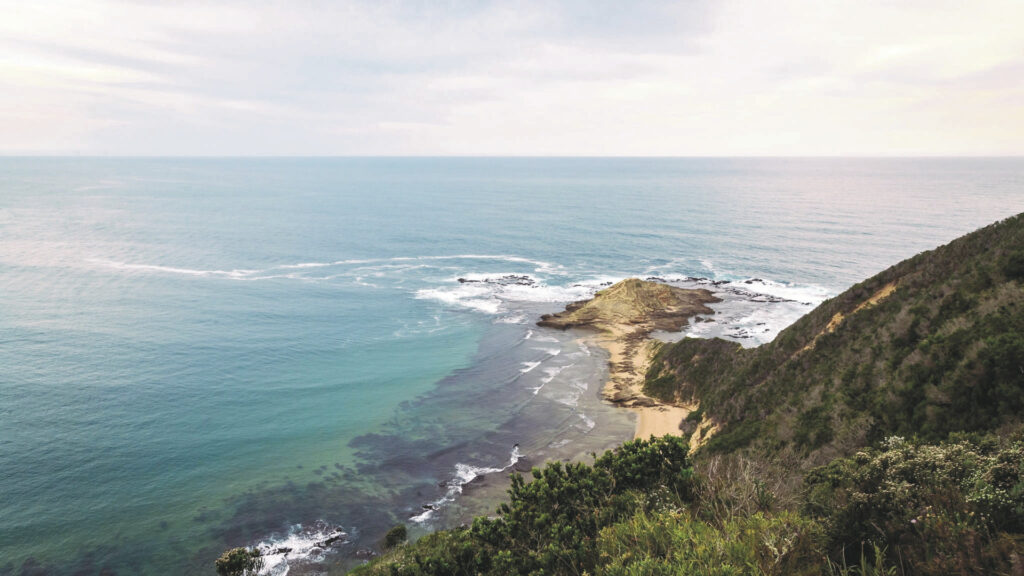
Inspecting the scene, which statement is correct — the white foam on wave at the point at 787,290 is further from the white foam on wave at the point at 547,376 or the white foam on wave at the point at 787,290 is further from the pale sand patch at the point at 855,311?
the white foam on wave at the point at 547,376

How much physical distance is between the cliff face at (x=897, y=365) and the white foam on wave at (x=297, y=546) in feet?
77.6

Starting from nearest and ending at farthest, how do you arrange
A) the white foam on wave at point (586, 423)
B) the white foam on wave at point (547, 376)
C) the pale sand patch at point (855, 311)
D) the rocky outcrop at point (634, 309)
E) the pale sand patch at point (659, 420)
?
1. the pale sand patch at point (855, 311)
2. the pale sand patch at point (659, 420)
3. the white foam on wave at point (586, 423)
4. the white foam on wave at point (547, 376)
5. the rocky outcrop at point (634, 309)

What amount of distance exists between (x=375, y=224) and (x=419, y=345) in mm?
84824

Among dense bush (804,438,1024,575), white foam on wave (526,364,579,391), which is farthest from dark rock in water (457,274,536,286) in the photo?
dense bush (804,438,1024,575)

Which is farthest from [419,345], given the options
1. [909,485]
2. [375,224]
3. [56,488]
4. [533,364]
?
[375,224]

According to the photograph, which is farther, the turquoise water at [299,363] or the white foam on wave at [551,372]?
the white foam on wave at [551,372]

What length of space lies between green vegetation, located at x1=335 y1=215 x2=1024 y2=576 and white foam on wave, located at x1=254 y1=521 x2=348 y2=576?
15.2 ft

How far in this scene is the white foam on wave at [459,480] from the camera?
3169 cm

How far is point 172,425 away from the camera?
4038 centimetres

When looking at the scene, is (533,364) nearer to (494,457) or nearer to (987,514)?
(494,457)

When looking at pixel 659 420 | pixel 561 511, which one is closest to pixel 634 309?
pixel 659 420

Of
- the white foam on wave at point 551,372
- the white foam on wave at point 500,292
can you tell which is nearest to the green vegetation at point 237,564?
the white foam on wave at point 551,372

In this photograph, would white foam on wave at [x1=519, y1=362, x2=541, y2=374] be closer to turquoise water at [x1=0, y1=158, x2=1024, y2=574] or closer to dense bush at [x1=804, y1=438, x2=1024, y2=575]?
turquoise water at [x1=0, y1=158, x2=1024, y2=574]

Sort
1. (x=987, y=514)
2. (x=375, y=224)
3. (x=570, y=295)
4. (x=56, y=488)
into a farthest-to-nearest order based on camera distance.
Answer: (x=375, y=224), (x=570, y=295), (x=56, y=488), (x=987, y=514)
